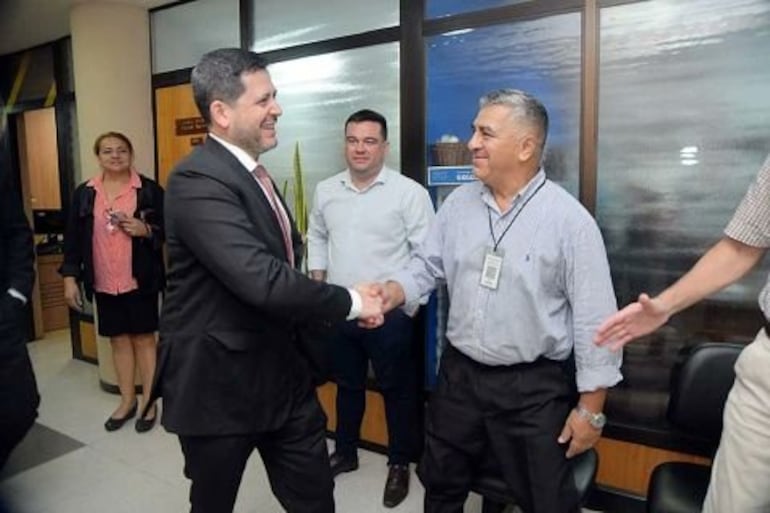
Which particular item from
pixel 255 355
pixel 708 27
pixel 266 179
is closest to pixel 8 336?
pixel 255 355

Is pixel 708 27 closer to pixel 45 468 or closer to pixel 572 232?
pixel 572 232

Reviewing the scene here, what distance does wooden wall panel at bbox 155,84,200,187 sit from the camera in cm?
395

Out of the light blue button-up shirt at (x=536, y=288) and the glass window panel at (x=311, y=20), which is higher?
the glass window panel at (x=311, y=20)

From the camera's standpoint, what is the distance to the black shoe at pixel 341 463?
110 inches

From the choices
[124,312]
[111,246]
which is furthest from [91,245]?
[124,312]

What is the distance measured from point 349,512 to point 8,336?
4.98ft

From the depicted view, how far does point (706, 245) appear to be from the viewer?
7.22 ft

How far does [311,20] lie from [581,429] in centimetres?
269

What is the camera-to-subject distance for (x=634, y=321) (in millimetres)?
1396

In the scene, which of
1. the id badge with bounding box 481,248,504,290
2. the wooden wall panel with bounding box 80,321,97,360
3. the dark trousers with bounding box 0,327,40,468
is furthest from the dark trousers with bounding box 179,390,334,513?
the wooden wall panel with bounding box 80,321,97,360

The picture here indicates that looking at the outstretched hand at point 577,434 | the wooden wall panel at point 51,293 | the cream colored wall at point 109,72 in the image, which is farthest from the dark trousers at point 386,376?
the wooden wall panel at point 51,293

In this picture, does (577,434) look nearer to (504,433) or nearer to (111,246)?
(504,433)

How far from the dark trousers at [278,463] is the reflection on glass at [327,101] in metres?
1.68

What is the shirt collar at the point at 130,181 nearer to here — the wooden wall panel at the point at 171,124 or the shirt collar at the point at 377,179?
the wooden wall panel at the point at 171,124
